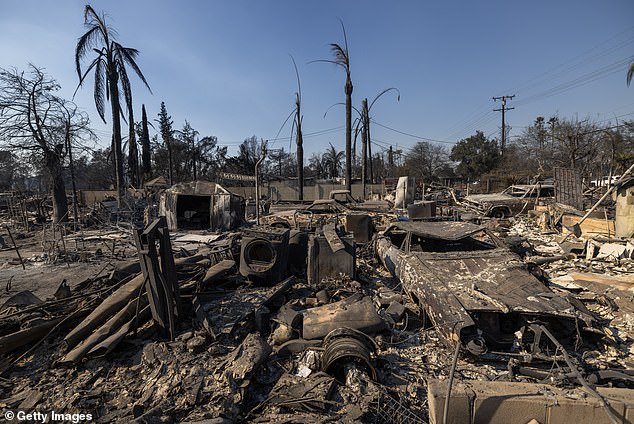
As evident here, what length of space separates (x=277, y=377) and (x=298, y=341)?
521 millimetres

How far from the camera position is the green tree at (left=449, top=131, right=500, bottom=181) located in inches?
1328

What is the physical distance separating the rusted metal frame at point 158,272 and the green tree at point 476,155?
→ 35131 millimetres

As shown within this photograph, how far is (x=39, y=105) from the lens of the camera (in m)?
14.3

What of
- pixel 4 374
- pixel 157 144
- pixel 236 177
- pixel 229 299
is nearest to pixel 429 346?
pixel 229 299

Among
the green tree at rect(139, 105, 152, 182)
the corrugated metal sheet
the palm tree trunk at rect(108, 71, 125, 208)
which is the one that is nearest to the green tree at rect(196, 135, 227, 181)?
the green tree at rect(139, 105, 152, 182)

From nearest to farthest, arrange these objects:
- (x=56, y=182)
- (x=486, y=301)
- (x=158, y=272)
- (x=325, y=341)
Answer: (x=325, y=341)
(x=486, y=301)
(x=158, y=272)
(x=56, y=182)

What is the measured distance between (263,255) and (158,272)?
230 cm

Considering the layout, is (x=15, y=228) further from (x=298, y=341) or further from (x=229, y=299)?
(x=298, y=341)

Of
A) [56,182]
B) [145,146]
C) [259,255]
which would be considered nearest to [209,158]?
[145,146]

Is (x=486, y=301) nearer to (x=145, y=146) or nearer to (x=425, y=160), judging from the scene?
(x=145, y=146)

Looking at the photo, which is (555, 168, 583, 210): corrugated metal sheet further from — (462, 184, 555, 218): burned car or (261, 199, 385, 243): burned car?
(261, 199, 385, 243): burned car

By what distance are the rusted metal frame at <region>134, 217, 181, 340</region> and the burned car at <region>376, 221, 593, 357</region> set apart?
3.44m

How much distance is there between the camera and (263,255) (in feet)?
19.9

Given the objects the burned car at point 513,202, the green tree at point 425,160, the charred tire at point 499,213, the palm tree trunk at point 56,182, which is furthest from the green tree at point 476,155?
the palm tree trunk at point 56,182
